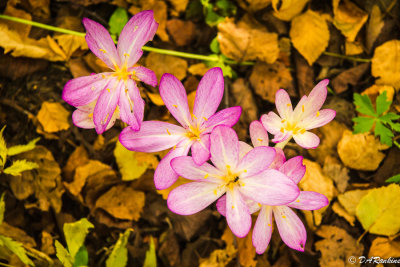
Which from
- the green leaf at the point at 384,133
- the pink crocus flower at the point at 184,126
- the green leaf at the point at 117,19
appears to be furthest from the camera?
the green leaf at the point at 117,19

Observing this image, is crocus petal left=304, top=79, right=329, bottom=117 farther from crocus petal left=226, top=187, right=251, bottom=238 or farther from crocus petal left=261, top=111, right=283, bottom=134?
crocus petal left=226, top=187, right=251, bottom=238

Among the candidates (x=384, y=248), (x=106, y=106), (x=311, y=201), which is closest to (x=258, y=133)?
(x=311, y=201)

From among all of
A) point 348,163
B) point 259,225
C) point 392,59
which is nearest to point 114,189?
point 259,225

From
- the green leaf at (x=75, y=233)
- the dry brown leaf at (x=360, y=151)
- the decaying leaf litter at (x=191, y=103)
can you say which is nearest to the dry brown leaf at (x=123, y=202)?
the decaying leaf litter at (x=191, y=103)

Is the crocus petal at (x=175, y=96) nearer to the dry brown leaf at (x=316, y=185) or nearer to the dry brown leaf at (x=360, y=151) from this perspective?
the dry brown leaf at (x=316, y=185)

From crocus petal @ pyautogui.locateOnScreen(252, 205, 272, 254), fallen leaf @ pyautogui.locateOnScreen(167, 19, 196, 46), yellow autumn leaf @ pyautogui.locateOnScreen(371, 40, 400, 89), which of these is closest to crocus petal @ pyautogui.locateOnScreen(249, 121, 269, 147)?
crocus petal @ pyautogui.locateOnScreen(252, 205, 272, 254)
